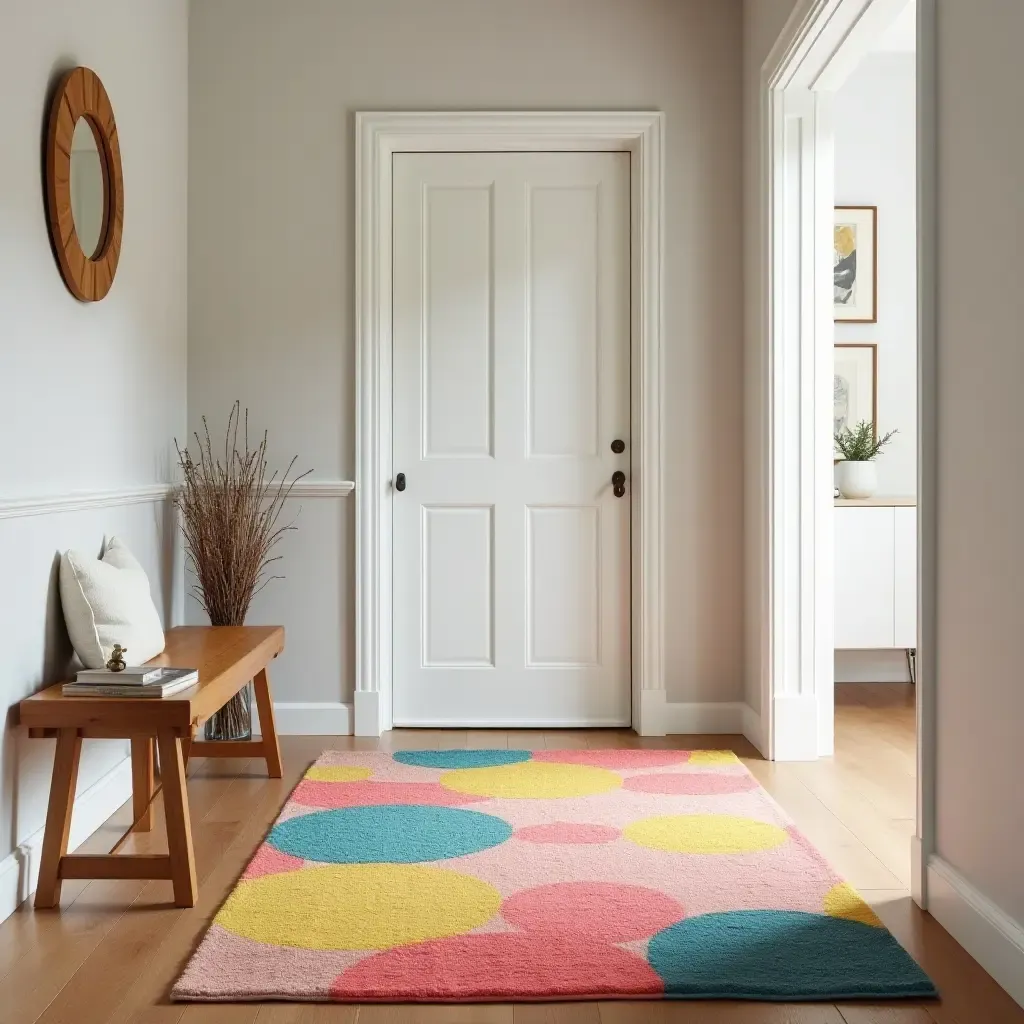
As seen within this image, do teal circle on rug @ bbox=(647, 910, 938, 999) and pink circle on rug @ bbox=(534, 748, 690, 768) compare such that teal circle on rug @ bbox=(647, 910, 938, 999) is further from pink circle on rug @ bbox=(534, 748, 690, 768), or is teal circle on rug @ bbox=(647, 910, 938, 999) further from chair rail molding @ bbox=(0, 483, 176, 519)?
chair rail molding @ bbox=(0, 483, 176, 519)

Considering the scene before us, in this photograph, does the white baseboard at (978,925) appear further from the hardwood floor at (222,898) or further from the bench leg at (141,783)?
the bench leg at (141,783)

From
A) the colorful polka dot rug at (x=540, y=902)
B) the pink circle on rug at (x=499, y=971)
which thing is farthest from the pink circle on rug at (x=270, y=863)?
the pink circle on rug at (x=499, y=971)

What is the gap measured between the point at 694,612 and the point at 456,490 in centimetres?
97

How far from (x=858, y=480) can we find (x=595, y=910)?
2936 mm

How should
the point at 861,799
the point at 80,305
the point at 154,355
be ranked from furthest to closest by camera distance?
the point at 154,355, the point at 861,799, the point at 80,305

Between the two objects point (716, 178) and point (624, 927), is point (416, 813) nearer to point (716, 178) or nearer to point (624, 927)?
point (624, 927)

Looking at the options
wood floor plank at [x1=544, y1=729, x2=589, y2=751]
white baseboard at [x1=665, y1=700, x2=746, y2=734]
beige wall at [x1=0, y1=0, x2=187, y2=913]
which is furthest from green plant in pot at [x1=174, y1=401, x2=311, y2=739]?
white baseboard at [x1=665, y1=700, x2=746, y2=734]

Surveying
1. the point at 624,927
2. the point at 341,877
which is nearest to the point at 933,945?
the point at 624,927

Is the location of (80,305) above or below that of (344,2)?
below

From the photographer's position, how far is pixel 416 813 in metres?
2.98

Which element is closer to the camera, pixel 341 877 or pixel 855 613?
pixel 341 877

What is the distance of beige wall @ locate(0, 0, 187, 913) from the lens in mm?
2451

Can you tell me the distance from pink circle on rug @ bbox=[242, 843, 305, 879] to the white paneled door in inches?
57.2

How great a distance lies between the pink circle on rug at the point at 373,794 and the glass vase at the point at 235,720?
0.35m
